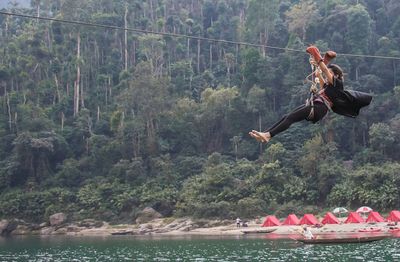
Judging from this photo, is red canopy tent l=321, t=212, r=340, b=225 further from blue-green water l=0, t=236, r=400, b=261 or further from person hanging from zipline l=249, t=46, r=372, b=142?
person hanging from zipline l=249, t=46, r=372, b=142

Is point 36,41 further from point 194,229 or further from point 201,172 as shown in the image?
point 194,229

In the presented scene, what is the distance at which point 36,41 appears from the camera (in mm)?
69812

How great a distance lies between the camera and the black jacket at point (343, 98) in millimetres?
6984

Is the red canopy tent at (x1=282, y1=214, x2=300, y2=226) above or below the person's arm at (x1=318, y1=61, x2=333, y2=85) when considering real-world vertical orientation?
below

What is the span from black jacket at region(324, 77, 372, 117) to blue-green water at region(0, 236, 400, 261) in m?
18.8

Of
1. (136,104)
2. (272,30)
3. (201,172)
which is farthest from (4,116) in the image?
(272,30)

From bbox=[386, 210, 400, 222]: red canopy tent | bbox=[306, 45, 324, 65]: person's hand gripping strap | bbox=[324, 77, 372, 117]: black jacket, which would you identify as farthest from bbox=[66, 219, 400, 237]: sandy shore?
bbox=[306, 45, 324, 65]: person's hand gripping strap

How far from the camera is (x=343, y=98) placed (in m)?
7.07

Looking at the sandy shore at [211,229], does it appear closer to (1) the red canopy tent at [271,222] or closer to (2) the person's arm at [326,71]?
(1) the red canopy tent at [271,222]

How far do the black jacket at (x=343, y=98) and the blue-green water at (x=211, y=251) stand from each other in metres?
18.8

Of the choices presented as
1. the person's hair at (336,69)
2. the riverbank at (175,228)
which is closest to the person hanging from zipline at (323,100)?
the person's hair at (336,69)

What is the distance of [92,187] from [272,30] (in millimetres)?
29611

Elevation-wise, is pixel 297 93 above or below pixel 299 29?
below

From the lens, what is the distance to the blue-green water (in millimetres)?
26859
